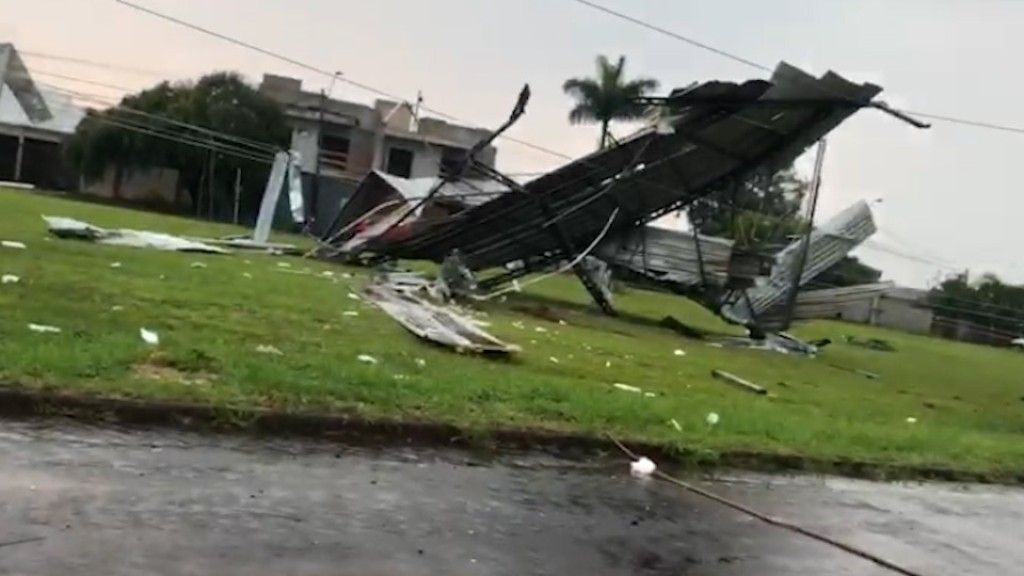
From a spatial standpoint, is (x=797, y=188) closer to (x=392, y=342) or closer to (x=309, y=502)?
(x=392, y=342)

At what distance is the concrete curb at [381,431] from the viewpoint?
299 inches

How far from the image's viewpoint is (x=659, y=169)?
2195cm

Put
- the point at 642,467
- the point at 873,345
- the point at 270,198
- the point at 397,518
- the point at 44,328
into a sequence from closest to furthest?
the point at 397,518, the point at 642,467, the point at 44,328, the point at 270,198, the point at 873,345

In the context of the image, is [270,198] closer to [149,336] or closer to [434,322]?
[434,322]

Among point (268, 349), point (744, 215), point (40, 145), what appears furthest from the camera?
point (40, 145)

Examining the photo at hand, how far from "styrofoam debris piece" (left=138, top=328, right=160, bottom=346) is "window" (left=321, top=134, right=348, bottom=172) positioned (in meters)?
49.2

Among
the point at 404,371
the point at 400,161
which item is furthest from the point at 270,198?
the point at 400,161

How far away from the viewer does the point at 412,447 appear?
828 centimetres

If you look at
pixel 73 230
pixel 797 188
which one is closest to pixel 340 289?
pixel 73 230

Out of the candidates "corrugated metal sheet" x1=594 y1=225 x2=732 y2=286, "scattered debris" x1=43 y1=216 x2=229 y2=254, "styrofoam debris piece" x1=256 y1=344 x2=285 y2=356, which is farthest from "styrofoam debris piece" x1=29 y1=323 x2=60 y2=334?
"corrugated metal sheet" x1=594 y1=225 x2=732 y2=286

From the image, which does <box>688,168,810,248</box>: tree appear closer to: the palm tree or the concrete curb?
the concrete curb

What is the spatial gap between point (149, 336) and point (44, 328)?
2.78 feet

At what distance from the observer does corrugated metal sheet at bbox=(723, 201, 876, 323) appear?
890 inches

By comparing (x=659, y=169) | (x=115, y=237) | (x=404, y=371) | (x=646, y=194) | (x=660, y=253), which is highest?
(x=659, y=169)
